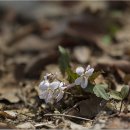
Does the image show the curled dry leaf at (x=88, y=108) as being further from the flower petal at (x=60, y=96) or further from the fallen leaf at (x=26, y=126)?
the fallen leaf at (x=26, y=126)

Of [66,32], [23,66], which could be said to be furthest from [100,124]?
[66,32]

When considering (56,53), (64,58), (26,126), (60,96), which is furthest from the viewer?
(56,53)

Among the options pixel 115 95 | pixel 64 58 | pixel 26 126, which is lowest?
pixel 26 126

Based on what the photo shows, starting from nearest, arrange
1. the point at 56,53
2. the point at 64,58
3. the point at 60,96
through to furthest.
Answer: the point at 60,96 < the point at 64,58 < the point at 56,53

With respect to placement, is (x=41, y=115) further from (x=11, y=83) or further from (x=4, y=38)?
(x=4, y=38)

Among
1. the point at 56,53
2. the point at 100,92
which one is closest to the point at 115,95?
the point at 100,92

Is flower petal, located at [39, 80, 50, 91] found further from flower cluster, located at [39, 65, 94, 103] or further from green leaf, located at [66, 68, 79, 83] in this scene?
green leaf, located at [66, 68, 79, 83]

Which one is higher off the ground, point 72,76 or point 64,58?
point 64,58

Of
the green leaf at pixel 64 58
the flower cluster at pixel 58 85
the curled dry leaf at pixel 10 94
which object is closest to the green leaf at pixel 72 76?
the flower cluster at pixel 58 85

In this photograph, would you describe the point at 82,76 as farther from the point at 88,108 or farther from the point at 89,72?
the point at 88,108
